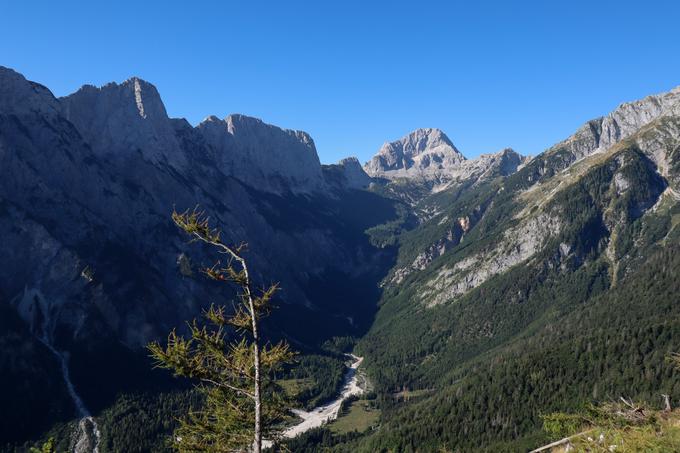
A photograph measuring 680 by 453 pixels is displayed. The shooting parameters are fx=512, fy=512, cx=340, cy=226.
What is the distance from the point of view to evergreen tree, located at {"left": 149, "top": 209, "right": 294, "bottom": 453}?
2314 cm

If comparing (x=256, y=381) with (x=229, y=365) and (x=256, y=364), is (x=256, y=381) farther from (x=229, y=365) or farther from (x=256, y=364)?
(x=229, y=365)

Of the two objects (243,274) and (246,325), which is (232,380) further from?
(243,274)

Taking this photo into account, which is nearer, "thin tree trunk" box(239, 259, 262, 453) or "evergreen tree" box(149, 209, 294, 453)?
"evergreen tree" box(149, 209, 294, 453)

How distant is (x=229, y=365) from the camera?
79.5ft

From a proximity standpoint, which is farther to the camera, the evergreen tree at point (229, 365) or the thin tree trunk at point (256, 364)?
the thin tree trunk at point (256, 364)

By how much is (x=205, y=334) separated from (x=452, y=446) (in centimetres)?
17008

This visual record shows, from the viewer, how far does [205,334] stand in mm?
23359

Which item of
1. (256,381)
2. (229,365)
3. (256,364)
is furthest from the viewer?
(229,365)

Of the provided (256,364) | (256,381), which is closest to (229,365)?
(256,364)

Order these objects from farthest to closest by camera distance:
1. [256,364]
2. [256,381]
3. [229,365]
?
[229,365]
[256,364]
[256,381]

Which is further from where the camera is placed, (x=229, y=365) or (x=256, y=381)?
(x=229, y=365)

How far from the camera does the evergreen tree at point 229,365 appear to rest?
23141 millimetres

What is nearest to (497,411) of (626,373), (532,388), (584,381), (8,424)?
(532,388)

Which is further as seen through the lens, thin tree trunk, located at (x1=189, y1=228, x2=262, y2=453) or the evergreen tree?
thin tree trunk, located at (x1=189, y1=228, x2=262, y2=453)
